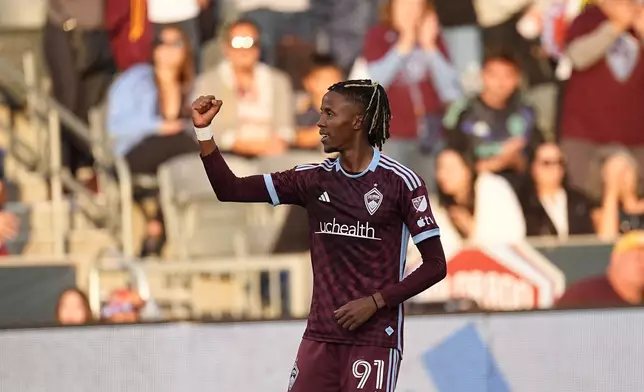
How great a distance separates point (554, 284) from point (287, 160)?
239cm

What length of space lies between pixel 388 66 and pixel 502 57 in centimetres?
96

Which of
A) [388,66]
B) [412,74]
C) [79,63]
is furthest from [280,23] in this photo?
[79,63]

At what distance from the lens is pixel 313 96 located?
11.2m

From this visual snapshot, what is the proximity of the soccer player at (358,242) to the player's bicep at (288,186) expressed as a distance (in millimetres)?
106

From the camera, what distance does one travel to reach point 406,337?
6793 mm

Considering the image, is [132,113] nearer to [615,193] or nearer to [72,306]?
[72,306]

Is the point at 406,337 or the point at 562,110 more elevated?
the point at 562,110

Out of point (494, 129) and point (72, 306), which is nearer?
point (72, 306)

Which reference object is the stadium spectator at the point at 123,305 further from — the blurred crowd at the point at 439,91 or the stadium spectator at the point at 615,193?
the stadium spectator at the point at 615,193

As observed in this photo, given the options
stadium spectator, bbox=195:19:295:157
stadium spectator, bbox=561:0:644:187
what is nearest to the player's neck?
stadium spectator, bbox=195:19:295:157

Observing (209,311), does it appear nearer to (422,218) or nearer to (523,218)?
(523,218)

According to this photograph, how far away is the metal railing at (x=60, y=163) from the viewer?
11312 mm

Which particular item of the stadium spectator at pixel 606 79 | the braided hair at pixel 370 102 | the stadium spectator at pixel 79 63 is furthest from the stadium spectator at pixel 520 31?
Result: the braided hair at pixel 370 102

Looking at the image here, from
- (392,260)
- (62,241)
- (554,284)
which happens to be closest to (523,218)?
(554,284)
